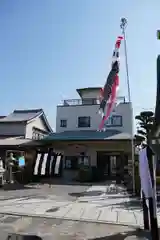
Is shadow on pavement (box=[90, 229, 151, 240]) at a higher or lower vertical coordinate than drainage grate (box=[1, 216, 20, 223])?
higher

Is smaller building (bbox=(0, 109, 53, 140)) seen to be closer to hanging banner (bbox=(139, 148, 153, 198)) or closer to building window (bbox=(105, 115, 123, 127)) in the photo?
building window (bbox=(105, 115, 123, 127))

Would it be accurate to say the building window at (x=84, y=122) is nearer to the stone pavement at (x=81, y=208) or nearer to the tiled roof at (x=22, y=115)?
the tiled roof at (x=22, y=115)

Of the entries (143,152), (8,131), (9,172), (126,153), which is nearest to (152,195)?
(143,152)

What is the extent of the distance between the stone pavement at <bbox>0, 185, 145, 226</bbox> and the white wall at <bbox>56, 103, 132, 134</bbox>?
11.7 metres

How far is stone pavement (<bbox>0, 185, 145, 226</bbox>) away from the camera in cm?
651

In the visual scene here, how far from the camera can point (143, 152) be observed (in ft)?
16.8

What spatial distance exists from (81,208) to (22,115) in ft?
58.5

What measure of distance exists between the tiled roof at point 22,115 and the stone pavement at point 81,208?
13.7 meters

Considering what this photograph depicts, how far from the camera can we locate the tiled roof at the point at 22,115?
22.6 metres

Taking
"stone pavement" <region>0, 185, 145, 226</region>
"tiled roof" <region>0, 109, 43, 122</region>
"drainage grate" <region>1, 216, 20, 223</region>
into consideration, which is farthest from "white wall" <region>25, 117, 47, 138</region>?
"drainage grate" <region>1, 216, 20, 223</region>

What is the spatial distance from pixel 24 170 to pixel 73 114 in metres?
8.26

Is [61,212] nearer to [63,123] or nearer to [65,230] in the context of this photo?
[65,230]

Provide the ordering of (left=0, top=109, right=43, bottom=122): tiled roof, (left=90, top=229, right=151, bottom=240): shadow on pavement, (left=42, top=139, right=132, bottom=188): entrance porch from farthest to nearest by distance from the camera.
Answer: (left=0, top=109, right=43, bottom=122): tiled roof < (left=42, top=139, right=132, bottom=188): entrance porch < (left=90, top=229, right=151, bottom=240): shadow on pavement

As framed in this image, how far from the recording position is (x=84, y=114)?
21.8 metres
